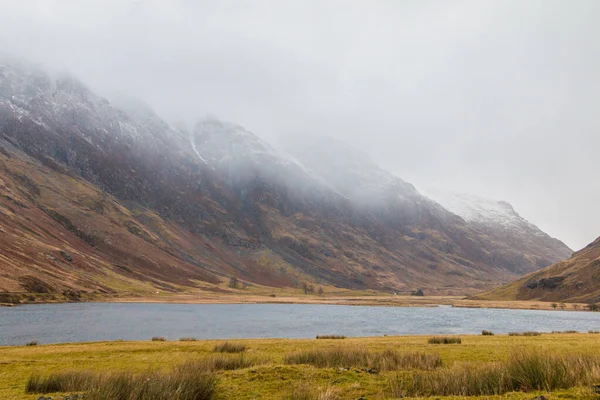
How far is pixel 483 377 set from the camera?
16.3 metres

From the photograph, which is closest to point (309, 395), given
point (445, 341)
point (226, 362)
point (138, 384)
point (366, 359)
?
point (138, 384)

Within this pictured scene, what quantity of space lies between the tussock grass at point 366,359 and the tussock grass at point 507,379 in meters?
4.94

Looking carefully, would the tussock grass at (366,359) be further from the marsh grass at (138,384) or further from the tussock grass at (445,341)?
the tussock grass at (445,341)

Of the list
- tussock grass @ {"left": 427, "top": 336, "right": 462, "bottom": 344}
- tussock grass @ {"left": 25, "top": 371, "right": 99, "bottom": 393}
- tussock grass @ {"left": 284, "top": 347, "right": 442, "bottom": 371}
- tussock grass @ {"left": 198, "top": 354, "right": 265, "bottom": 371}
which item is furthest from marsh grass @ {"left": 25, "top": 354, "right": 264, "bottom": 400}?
tussock grass @ {"left": 427, "top": 336, "right": 462, "bottom": 344}

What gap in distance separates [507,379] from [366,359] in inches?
352

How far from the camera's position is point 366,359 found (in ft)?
78.1

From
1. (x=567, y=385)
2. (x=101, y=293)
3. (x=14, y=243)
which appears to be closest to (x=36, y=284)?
(x=101, y=293)

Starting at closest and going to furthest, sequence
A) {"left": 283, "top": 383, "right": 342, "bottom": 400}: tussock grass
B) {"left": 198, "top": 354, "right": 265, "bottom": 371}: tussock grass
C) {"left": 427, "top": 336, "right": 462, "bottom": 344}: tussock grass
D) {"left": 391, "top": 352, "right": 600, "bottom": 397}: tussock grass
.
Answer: {"left": 283, "top": 383, "right": 342, "bottom": 400}: tussock grass
{"left": 391, "top": 352, "right": 600, "bottom": 397}: tussock grass
{"left": 198, "top": 354, "right": 265, "bottom": 371}: tussock grass
{"left": 427, "top": 336, "right": 462, "bottom": 344}: tussock grass

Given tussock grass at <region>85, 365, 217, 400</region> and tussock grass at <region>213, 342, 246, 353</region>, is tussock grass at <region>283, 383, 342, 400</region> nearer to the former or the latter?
tussock grass at <region>85, 365, 217, 400</region>

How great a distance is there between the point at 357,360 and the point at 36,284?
171m

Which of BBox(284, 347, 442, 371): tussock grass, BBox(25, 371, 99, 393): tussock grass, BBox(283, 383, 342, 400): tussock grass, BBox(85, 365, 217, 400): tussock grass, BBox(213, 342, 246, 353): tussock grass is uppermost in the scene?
BBox(283, 383, 342, 400): tussock grass

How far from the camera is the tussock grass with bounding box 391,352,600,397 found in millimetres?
15281

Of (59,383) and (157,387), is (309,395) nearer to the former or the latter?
(157,387)

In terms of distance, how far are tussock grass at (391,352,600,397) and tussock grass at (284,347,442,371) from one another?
195 inches
